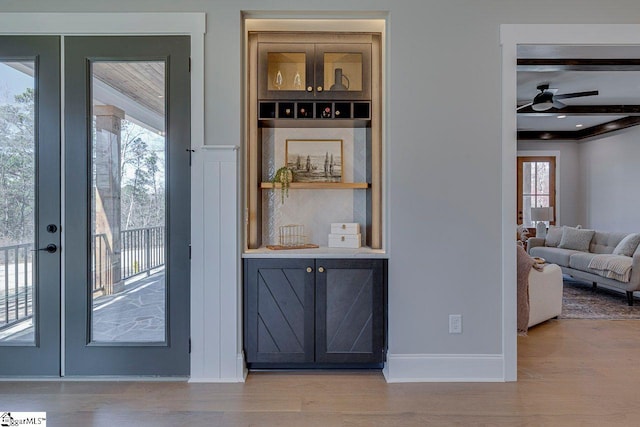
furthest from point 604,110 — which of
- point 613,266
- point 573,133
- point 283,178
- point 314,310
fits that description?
point 314,310

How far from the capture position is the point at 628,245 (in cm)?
521

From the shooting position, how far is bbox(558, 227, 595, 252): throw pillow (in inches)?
238

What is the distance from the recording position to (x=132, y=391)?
2529 mm

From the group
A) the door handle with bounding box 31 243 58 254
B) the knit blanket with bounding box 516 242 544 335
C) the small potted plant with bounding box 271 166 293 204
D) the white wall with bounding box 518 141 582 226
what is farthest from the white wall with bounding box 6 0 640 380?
the white wall with bounding box 518 141 582 226

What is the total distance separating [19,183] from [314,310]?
2.27 m

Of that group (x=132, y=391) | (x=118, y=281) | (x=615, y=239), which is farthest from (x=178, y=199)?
(x=615, y=239)

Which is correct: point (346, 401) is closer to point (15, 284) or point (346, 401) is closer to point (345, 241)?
point (345, 241)

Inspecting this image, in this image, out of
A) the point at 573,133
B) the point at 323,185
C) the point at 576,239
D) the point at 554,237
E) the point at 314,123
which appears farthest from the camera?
the point at 573,133

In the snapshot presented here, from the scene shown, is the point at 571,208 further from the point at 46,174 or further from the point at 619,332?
the point at 46,174

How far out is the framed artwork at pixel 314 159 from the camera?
3.20 m

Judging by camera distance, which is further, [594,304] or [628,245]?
[628,245]

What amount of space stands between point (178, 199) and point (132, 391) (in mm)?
1321

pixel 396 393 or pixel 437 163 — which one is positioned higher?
pixel 437 163

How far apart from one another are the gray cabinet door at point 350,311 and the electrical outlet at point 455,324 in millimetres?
478
